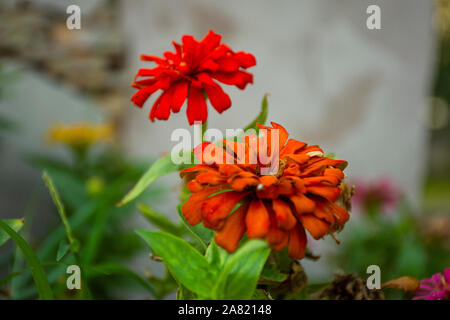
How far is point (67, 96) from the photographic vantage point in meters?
1.41

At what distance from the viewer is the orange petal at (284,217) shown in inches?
9.8

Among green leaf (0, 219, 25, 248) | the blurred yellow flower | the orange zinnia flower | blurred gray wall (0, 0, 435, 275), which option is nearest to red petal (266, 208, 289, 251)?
the orange zinnia flower

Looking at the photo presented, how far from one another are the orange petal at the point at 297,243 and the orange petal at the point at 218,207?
4 centimetres

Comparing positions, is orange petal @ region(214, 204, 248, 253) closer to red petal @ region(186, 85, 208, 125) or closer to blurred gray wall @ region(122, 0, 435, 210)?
red petal @ region(186, 85, 208, 125)

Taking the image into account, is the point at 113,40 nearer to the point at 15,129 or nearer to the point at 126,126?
the point at 126,126

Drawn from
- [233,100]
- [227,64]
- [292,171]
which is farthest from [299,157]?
[233,100]

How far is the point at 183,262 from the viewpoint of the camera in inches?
11.4

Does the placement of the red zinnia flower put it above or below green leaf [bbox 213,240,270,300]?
above

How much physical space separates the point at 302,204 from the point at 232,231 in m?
0.05

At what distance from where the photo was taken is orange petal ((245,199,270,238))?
25cm

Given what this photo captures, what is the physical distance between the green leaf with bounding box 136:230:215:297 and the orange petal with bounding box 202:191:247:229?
4cm

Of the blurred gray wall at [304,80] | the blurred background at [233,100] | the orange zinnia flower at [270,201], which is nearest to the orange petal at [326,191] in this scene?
the orange zinnia flower at [270,201]

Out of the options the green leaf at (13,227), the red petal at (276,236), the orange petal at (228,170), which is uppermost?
the orange petal at (228,170)

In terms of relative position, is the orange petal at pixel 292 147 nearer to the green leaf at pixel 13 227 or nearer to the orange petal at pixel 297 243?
the orange petal at pixel 297 243
